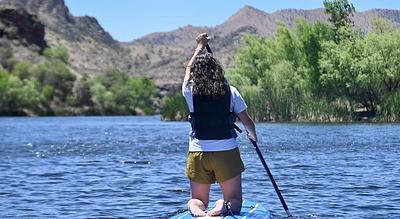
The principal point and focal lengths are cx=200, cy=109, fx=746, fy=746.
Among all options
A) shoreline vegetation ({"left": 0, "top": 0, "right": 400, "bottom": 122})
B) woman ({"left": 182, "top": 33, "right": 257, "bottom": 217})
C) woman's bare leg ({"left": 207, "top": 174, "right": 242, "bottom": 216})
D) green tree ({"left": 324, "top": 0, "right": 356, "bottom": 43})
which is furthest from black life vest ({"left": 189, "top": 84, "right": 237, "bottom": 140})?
green tree ({"left": 324, "top": 0, "right": 356, "bottom": 43})

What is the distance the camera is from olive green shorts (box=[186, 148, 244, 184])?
11070 mm

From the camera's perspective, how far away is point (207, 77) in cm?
1090

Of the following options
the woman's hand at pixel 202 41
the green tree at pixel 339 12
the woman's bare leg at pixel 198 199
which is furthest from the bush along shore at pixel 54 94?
the woman's bare leg at pixel 198 199

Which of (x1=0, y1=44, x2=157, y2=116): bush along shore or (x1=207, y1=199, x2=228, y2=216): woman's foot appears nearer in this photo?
(x1=207, y1=199, x2=228, y2=216): woman's foot

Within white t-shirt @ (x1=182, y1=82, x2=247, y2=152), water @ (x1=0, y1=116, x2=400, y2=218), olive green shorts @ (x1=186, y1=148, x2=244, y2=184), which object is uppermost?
white t-shirt @ (x1=182, y1=82, x2=247, y2=152)

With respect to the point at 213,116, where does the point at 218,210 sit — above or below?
below

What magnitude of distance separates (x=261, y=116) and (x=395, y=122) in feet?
61.0

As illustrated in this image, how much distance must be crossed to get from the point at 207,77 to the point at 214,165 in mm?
1321

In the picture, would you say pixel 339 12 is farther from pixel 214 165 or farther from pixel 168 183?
pixel 214 165

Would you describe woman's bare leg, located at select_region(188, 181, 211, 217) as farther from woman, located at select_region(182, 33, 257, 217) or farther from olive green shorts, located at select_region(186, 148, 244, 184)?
olive green shorts, located at select_region(186, 148, 244, 184)

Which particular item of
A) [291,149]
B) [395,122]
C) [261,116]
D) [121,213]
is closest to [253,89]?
[261,116]

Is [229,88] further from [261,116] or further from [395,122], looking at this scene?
[261,116]

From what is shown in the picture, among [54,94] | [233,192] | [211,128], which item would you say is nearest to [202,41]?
[211,128]

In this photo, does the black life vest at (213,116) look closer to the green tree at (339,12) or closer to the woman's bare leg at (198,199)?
the woman's bare leg at (198,199)
